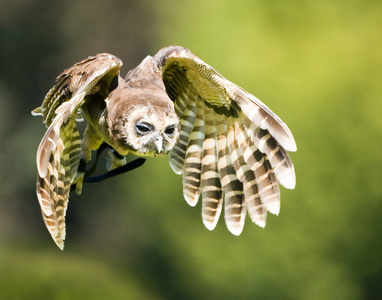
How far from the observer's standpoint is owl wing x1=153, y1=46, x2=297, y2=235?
6.01 metres

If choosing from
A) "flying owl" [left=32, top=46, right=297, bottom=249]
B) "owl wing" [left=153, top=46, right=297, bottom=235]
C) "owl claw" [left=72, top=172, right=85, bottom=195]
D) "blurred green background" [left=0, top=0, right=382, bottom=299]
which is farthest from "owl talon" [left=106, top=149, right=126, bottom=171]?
"blurred green background" [left=0, top=0, right=382, bottom=299]

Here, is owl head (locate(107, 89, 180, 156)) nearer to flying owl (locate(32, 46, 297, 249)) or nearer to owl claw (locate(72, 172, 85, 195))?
flying owl (locate(32, 46, 297, 249))

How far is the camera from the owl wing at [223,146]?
601 cm

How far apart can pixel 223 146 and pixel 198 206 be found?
30.3 ft

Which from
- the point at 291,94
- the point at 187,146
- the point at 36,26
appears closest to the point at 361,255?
the point at 291,94

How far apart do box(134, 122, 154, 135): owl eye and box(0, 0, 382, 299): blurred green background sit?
29.2ft

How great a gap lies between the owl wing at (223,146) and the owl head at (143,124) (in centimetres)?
37

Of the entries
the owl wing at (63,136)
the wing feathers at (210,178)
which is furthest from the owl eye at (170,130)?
the wing feathers at (210,178)

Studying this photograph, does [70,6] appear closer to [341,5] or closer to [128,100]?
[341,5]

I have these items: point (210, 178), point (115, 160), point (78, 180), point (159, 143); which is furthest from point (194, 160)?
point (159, 143)

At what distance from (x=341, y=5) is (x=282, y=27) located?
1.14 m

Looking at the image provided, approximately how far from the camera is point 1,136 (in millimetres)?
17250

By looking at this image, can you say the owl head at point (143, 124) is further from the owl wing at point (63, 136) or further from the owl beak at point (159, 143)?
the owl wing at point (63, 136)

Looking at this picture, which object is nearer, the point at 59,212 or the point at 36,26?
the point at 59,212
